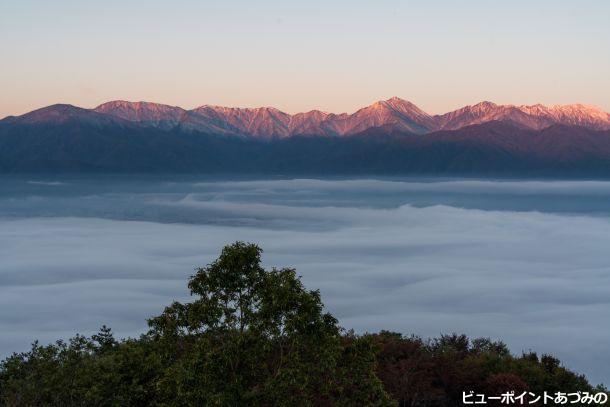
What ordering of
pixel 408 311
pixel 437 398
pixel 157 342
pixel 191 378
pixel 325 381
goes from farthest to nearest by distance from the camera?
pixel 408 311
pixel 437 398
pixel 157 342
pixel 325 381
pixel 191 378

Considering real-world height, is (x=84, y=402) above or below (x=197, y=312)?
below

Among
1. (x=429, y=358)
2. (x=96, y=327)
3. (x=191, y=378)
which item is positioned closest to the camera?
(x=191, y=378)

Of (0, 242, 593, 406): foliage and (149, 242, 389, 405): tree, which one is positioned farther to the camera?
(0, 242, 593, 406): foliage

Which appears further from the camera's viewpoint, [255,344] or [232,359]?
[255,344]

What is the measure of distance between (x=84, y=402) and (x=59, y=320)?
522 ft

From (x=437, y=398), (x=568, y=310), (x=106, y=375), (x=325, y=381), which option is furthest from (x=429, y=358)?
(x=568, y=310)

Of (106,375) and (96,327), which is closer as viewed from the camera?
(106,375)

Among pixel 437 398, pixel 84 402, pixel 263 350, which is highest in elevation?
pixel 263 350

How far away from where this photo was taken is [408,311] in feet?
641

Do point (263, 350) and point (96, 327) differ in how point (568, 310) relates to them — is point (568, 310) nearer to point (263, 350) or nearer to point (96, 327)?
point (96, 327)

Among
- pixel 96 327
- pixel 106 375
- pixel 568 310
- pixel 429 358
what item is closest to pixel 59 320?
pixel 96 327

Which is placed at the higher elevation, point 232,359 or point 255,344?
point 255,344

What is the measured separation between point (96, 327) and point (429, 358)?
135m

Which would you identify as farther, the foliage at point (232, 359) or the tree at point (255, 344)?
A: the foliage at point (232, 359)
